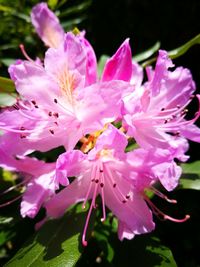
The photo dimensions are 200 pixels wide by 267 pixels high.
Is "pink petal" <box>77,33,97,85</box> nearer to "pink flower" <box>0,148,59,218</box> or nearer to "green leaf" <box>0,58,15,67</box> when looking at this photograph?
"pink flower" <box>0,148,59,218</box>

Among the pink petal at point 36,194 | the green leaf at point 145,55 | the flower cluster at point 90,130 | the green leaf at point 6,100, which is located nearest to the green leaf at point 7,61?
the green leaf at point 6,100

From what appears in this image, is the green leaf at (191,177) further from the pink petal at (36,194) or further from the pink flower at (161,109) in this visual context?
the pink petal at (36,194)

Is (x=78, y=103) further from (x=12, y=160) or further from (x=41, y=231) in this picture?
(x=41, y=231)

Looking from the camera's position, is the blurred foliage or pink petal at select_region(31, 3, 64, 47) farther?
the blurred foliage

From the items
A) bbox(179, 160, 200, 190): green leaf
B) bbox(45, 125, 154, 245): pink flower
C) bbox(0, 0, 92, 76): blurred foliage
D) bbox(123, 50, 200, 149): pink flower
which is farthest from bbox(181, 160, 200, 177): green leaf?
bbox(0, 0, 92, 76): blurred foliage

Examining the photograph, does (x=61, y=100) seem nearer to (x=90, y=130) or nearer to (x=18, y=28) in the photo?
(x=90, y=130)

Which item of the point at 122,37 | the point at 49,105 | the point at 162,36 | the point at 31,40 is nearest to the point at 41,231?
the point at 49,105

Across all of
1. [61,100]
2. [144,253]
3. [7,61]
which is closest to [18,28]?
[7,61]
